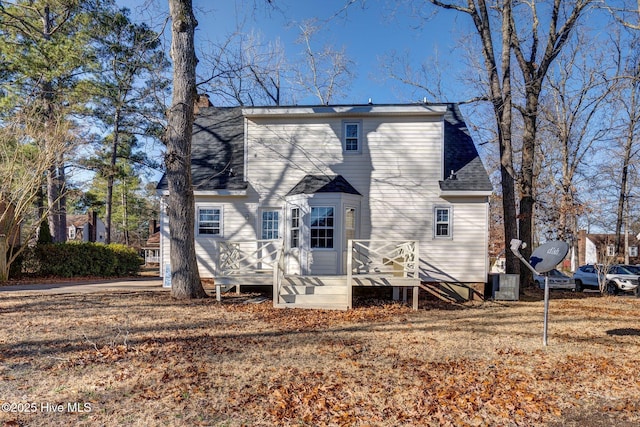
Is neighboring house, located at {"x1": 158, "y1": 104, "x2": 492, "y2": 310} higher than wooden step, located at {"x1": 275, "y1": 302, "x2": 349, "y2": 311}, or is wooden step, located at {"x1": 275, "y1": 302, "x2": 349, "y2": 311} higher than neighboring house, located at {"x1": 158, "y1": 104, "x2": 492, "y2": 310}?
neighboring house, located at {"x1": 158, "y1": 104, "x2": 492, "y2": 310}

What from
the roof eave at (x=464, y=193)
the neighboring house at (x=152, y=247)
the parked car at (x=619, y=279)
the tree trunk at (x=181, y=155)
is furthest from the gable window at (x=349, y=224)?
the neighboring house at (x=152, y=247)

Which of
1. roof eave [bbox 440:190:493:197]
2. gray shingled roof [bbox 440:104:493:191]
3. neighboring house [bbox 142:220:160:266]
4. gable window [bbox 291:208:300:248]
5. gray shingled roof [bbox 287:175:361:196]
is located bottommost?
neighboring house [bbox 142:220:160:266]

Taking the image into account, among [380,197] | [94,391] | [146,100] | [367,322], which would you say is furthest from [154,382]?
[146,100]

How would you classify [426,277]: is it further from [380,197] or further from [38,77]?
[38,77]

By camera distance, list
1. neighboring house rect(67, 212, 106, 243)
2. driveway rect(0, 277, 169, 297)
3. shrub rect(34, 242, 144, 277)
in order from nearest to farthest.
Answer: driveway rect(0, 277, 169, 297), shrub rect(34, 242, 144, 277), neighboring house rect(67, 212, 106, 243)

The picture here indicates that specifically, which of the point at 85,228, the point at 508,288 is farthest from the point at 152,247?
the point at 508,288

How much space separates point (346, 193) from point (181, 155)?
14.9 ft

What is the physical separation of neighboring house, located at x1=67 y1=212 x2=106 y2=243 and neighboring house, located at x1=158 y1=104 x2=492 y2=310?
34405 mm

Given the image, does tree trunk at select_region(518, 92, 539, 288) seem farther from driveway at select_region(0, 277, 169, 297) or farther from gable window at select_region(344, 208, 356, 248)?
driveway at select_region(0, 277, 169, 297)

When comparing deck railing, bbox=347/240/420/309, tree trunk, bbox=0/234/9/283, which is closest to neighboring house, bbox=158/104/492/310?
deck railing, bbox=347/240/420/309

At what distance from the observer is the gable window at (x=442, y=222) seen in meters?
11.7

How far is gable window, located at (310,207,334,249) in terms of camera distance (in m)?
11.1

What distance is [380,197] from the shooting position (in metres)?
11.9

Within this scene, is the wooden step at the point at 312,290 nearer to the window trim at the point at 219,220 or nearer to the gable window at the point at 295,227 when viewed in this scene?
the gable window at the point at 295,227
